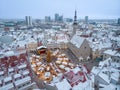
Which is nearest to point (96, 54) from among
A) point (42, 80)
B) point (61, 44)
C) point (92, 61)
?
point (92, 61)

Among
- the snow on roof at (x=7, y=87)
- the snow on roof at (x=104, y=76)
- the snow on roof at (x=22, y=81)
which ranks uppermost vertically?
the snow on roof at (x=104, y=76)

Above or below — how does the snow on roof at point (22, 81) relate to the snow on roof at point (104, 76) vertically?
below

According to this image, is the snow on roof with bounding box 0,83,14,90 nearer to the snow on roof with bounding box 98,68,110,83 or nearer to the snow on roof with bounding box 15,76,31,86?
the snow on roof with bounding box 15,76,31,86

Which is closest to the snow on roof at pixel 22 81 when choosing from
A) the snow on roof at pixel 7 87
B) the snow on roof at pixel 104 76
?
the snow on roof at pixel 7 87

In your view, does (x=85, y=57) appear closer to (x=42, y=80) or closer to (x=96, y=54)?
(x=96, y=54)

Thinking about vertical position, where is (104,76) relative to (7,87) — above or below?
above

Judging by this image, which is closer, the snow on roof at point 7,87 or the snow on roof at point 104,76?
the snow on roof at point 7,87

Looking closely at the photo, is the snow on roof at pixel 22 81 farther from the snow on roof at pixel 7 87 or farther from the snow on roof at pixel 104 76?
the snow on roof at pixel 104 76

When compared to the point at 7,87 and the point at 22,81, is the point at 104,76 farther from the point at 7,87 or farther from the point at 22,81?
the point at 7,87

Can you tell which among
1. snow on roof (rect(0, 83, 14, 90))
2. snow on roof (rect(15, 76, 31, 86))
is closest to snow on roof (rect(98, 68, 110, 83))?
snow on roof (rect(15, 76, 31, 86))

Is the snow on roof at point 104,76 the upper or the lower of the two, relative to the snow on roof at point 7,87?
upper

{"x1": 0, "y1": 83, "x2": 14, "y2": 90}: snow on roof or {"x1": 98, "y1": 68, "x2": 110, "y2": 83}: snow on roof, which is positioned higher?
{"x1": 98, "y1": 68, "x2": 110, "y2": 83}: snow on roof

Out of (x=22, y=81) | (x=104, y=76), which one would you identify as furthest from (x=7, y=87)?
(x=104, y=76)

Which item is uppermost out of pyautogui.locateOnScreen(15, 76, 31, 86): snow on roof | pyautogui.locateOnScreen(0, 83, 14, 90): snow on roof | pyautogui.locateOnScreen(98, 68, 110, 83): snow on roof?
pyautogui.locateOnScreen(98, 68, 110, 83): snow on roof
